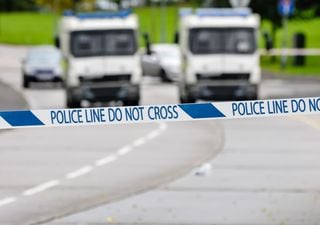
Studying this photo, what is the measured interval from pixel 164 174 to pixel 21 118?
6.40 m

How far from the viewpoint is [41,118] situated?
33.7ft

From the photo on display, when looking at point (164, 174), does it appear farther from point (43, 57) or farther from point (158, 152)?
point (43, 57)

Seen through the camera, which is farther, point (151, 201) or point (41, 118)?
point (151, 201)

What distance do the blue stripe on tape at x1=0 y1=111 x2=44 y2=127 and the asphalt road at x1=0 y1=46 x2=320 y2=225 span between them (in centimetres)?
224

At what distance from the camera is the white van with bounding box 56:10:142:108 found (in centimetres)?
3089

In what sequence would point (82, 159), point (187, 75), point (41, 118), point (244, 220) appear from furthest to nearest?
1. point (187, 75)
2. point (82, 159)
3. point (244, 220)
4. point (41, 118)

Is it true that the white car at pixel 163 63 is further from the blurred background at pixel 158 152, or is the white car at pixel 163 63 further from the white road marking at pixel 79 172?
the white road marking at pixel 79 172

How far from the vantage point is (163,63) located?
46.9 meters

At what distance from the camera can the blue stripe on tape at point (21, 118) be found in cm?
1024

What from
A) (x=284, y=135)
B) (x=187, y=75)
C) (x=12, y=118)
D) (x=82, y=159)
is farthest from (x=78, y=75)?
(x=12, y=118)

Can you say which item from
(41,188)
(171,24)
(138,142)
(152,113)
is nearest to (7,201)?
(41,188)

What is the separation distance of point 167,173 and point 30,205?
3.42 meters

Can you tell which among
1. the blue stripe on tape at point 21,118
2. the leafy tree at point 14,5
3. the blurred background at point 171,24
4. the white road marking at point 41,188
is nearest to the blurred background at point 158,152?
the white road marking at point 41,188

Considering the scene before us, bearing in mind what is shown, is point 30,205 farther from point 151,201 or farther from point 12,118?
point 12,118
